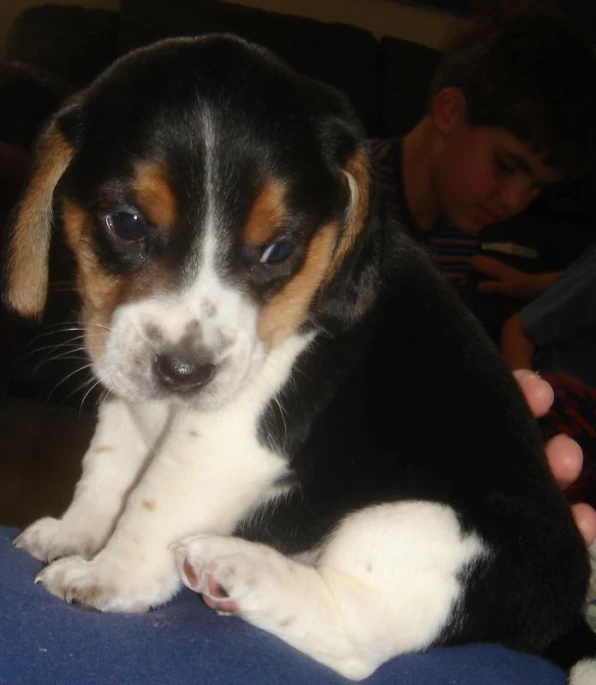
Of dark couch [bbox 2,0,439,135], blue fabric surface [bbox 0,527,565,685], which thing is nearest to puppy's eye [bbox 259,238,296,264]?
blue fabric surface [bbox 0,527,565,685]

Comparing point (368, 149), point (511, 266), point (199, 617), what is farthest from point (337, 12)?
point (199, 617)

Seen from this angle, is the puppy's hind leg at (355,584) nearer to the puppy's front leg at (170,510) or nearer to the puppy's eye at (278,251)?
the puppy's front leg at (170,510)

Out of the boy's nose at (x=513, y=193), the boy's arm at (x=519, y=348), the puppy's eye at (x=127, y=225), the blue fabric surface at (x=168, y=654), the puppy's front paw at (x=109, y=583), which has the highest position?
the puppy's eye at (x=127, y=225)

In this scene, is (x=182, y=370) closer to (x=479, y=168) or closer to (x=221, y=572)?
(x=221, y=572)

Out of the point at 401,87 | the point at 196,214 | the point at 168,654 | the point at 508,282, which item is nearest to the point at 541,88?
the point at 508,282

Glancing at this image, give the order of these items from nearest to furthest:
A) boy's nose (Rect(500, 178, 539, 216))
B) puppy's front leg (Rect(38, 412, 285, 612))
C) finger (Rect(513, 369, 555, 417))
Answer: puppy's front leg (Rect(38, 412, 285, 612))
finger (Rect(513, 369, 555, 417))
boy's nose (Rect(500, 178, 539, 216))

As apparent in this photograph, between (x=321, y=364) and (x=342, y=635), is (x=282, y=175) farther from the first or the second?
(x=342, y=635)

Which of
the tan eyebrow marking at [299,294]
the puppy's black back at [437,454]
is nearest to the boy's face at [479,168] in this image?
the puppy's black back at [437,454]

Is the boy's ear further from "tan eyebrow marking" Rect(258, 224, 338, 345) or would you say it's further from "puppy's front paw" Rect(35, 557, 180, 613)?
"puppy's front paw" Rect(35, 557, 180, 613)
